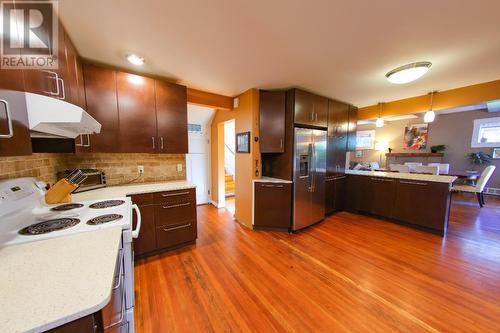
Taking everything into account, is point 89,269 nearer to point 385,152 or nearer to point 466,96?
point 466,96

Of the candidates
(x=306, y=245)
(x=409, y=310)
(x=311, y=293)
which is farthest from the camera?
(x=306, y=245)

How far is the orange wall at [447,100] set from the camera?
2.56 meters

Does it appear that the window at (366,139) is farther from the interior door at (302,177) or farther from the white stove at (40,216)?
the white stove at (40,216)

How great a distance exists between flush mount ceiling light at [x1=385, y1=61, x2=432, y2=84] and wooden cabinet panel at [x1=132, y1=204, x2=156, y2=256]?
10.8 ft

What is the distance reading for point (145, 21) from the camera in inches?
54.7

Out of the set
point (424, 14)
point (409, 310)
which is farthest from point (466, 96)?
point (409, 310)

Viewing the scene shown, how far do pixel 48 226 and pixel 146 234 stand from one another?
3.73ft

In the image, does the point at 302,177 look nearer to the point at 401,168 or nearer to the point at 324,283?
the point at 324,283

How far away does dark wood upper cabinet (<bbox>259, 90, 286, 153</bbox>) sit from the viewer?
2.86 meters

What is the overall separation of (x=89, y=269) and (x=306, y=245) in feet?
A: 7.91

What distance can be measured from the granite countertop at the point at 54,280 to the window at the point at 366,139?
8.68 meters

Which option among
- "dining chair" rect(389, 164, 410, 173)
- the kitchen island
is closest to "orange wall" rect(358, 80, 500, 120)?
the kitchen island

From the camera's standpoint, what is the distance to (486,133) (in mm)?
5148

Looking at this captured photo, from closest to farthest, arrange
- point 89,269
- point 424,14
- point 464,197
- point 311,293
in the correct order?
point 89,269 → point 424,14 → point 311,293 → point 464,197
